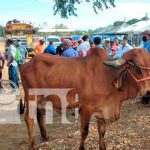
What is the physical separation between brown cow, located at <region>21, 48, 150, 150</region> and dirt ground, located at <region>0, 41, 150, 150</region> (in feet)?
1.21

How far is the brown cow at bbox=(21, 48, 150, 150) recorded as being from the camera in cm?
591

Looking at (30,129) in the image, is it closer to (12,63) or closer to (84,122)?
(84,122)

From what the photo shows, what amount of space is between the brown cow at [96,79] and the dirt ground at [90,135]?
1.21 feet

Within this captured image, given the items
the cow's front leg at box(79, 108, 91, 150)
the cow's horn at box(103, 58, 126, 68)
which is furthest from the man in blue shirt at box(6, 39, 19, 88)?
the cow's horn at box(103, 58, 126, 68)

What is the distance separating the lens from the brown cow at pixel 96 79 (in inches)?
233

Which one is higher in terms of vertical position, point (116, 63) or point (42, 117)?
point (116, 63)

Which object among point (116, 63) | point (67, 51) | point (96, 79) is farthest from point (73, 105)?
point (67, 51)

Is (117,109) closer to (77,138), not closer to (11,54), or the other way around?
(77,138)

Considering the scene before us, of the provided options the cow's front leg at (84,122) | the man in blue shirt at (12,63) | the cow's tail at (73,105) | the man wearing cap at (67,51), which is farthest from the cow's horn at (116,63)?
the man in blue shirt at (12,63)

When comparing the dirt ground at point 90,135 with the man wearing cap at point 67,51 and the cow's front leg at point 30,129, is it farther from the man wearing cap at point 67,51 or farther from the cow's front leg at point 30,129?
the man wearing cap at point 67,51

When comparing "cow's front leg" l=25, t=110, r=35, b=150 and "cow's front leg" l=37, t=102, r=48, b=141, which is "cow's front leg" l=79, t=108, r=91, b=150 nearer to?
"cow's front leg" l=25, t=110, r=35, b=150

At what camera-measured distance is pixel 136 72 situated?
229 inches

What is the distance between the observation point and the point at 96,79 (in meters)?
6.32

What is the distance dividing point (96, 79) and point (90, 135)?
1335 mm
